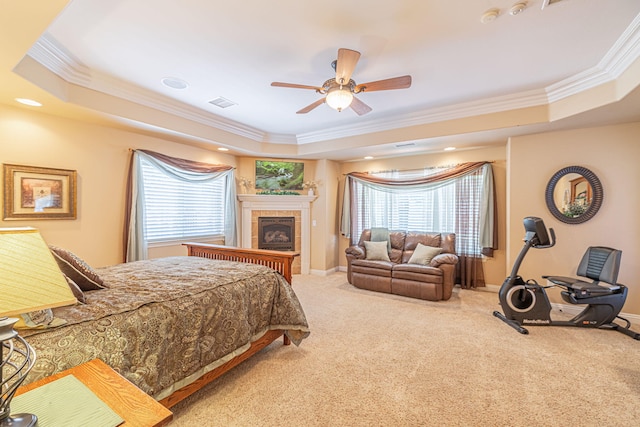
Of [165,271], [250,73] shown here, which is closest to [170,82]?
[250,73]

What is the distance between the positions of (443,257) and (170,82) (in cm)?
427

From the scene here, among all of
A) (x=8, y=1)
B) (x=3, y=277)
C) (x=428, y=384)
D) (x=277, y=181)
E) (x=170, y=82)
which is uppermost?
(x=170, y=82)

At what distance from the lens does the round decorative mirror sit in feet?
11.3

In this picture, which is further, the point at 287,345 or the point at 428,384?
the point at 287,345

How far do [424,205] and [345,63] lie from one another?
3.59 meters

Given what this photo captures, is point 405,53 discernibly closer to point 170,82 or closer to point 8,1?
point 170,82

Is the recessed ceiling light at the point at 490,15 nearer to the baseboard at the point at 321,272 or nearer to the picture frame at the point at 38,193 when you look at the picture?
the picture frame at the point at 38,193

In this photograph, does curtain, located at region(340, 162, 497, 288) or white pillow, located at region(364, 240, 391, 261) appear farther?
white pillow, located at region(364, 240, 391, 261)

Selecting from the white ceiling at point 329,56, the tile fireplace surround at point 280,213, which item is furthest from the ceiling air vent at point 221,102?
the tile fireplace surround at point 280,213

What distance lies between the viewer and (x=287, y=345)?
275 cm

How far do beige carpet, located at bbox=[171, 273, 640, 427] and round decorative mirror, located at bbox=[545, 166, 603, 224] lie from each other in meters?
1.42

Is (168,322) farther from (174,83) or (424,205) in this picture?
(424,205)

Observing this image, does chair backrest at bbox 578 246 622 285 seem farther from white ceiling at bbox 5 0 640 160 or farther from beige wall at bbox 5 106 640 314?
white ceiling at bbox 5 0 640 160

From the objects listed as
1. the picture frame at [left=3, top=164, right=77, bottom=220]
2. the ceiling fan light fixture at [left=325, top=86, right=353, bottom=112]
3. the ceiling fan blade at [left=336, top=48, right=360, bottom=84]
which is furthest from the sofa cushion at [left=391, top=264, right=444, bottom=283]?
the picture frame at [left=3, top=164, right=77, bottom=220]
